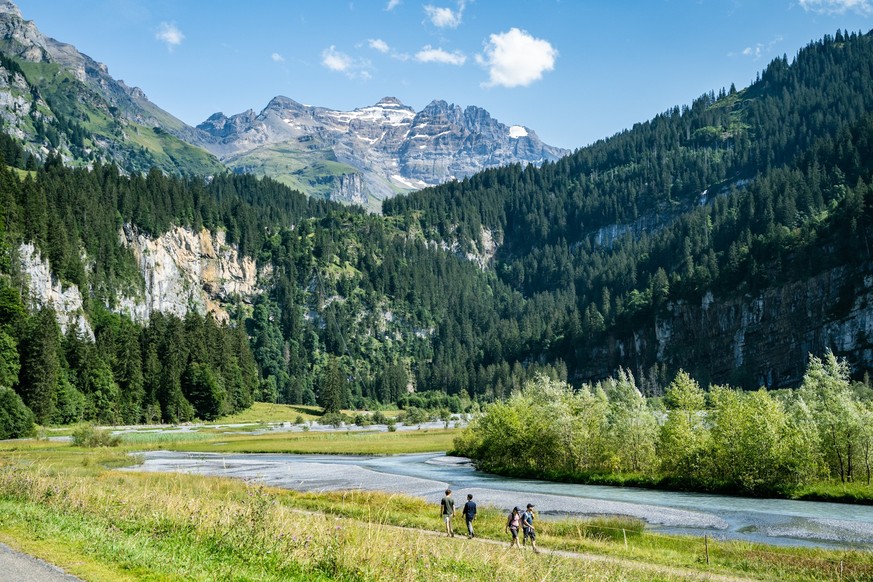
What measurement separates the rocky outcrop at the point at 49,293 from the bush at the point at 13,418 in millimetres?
49879

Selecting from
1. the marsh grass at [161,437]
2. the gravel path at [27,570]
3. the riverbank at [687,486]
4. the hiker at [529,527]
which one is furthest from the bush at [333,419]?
the gravel path at [27,570]

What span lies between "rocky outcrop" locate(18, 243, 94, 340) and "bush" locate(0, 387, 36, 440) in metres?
49.9

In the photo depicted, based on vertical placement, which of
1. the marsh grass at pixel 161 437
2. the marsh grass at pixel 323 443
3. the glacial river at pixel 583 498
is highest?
the marsh grass at pixel 161 437

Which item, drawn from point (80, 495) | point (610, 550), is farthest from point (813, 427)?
point (80, 495)

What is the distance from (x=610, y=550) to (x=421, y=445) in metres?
91.4

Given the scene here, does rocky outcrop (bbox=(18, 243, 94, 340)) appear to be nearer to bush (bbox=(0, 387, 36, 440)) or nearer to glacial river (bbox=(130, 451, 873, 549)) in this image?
bush (bbox=(0, 387, 36, 440))

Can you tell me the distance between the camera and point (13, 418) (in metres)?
104

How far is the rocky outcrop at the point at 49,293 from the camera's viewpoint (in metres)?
156

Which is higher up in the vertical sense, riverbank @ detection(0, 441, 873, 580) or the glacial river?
riverbank @ detection(0, 441, 873, 580)

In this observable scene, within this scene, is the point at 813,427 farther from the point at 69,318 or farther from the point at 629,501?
the point at 69,318

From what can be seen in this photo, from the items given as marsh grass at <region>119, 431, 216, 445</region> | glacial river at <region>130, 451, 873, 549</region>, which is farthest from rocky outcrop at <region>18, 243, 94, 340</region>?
glacial river at <region>130, 451, 873, 549</region>

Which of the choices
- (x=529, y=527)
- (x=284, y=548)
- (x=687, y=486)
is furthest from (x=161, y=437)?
(x=284, y=548)

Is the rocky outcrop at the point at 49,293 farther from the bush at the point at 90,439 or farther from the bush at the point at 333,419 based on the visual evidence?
the bush at the point at 333,419

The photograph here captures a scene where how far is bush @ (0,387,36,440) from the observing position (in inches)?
4021
